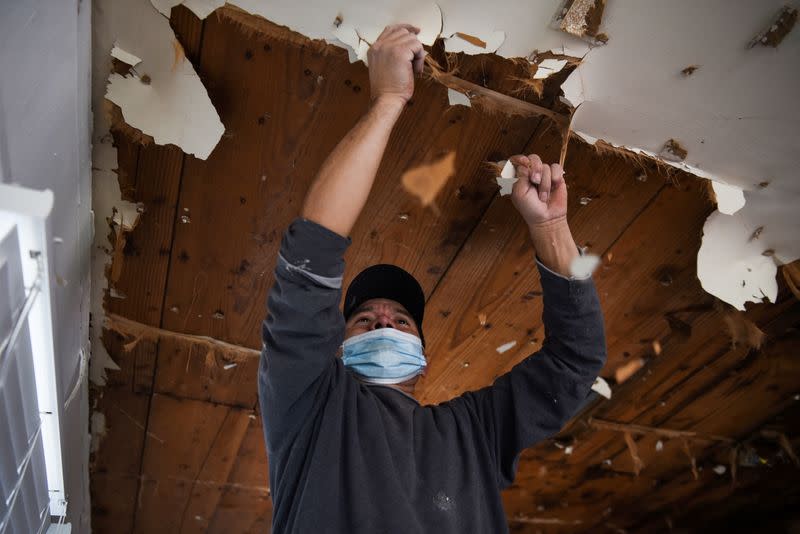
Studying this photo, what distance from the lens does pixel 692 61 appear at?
1.06 metres

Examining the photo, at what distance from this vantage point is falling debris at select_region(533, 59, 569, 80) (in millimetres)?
1081

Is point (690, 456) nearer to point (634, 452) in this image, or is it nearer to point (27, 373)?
point (634, 452)

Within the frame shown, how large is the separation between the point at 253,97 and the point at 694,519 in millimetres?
2514

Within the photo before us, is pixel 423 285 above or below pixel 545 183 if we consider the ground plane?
below

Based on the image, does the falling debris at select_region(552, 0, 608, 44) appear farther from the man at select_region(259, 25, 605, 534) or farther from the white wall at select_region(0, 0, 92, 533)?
the white wall at select_region(0, 0, 92, 533)

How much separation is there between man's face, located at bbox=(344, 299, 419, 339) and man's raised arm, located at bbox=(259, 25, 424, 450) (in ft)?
0.95

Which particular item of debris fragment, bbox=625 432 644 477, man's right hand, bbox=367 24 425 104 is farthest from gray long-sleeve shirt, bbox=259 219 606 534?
debris fragment, bbox=625 432 644 477

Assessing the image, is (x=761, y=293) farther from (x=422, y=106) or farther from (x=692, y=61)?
(x=422, y=106)

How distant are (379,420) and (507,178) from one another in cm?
53

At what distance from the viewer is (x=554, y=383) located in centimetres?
121

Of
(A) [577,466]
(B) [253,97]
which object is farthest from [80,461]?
(A) [577,466]

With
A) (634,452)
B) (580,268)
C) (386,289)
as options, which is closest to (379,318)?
(386,289)

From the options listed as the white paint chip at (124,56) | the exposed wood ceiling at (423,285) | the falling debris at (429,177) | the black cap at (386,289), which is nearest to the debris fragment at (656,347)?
the exposed wood ceiling at (423,285)

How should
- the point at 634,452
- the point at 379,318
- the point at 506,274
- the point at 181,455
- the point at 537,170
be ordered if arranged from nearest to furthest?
1. the point at 537,170
2. the point at 379,318
3. the point at 506,274
4. the point at 181,455
5. the point at 634,452
